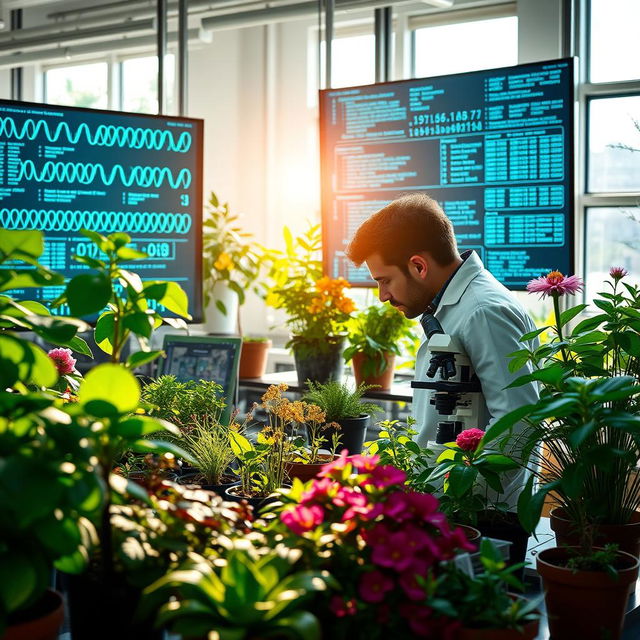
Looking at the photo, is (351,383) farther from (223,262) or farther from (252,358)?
(223,262)

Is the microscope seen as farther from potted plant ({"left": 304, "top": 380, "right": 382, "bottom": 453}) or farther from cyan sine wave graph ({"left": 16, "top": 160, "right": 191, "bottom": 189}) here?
cyan sine wave graph ({"left": 16, "top": 160, "right": 191, "bottom": 189})

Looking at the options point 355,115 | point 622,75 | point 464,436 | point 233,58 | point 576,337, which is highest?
point 233,58

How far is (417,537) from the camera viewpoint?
111 centimetres

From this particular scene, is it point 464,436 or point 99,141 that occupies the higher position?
point 99,141

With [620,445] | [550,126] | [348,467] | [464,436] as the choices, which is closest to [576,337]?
[620,445]

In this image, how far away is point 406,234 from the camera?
8.73 ft

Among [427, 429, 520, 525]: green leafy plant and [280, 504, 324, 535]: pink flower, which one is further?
[427, 429, 520, 525]: green leafy plant

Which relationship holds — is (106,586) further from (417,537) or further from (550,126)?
(550,126)

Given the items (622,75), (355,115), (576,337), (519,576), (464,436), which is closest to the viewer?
(519,576)

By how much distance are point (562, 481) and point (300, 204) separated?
21.2 feet

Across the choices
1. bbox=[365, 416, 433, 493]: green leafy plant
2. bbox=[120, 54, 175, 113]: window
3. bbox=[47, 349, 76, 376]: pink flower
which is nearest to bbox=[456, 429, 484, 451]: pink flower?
bbox=[365, 416, 433, 493]: green leafy plant

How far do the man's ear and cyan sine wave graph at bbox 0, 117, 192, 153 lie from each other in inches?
57.2

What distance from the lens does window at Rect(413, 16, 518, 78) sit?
20.6ft

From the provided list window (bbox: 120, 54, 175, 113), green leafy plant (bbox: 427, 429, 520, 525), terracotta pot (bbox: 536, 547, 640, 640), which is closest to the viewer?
terracotta pot (bbox: 536, 547, 640, 640)
